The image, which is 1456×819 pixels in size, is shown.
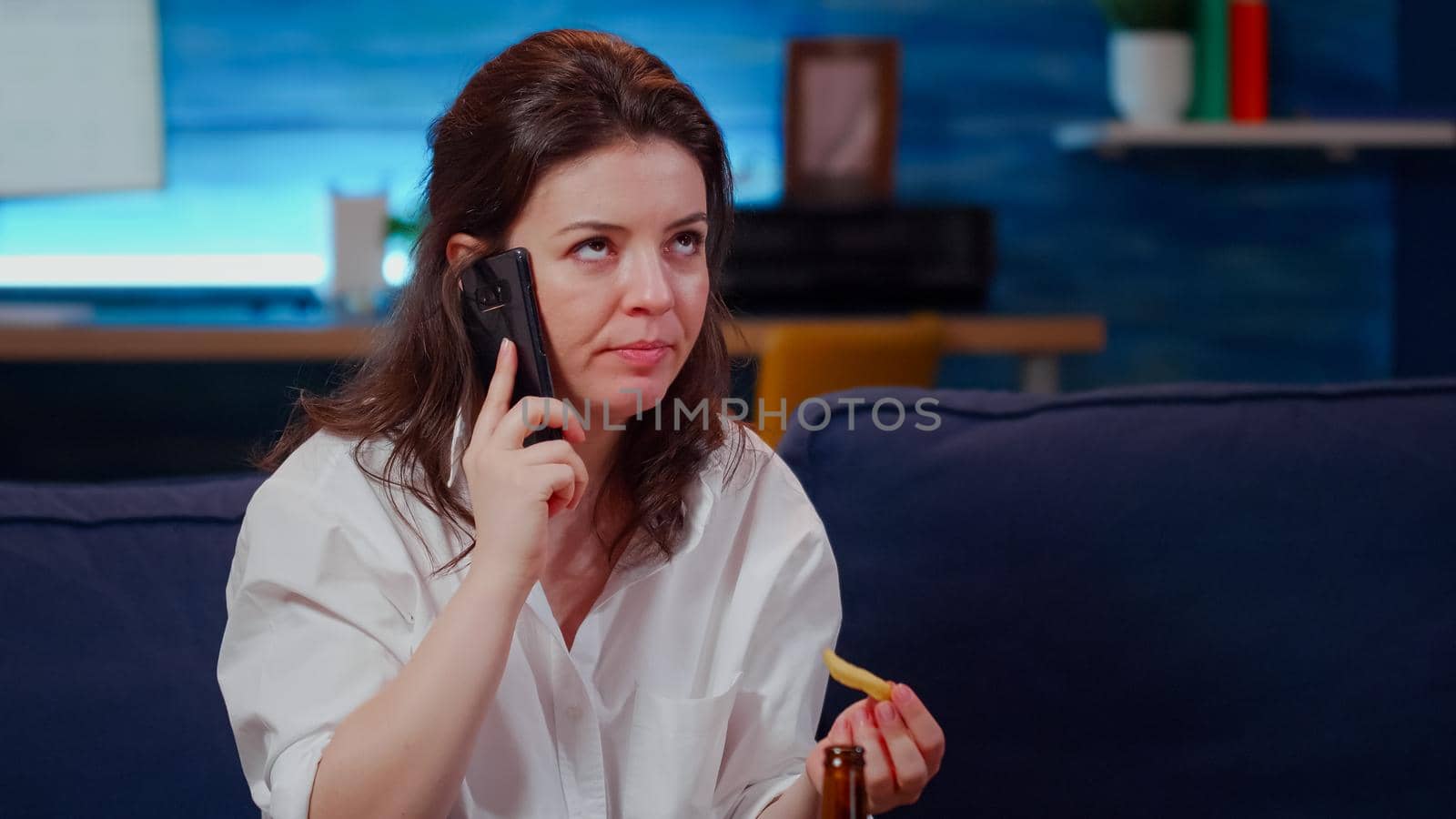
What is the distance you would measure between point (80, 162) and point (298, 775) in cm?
273

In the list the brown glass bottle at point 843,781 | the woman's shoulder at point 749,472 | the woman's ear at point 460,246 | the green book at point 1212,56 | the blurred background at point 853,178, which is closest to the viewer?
the brown glass bottle at point 843,781

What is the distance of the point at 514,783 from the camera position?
1013 millimetres

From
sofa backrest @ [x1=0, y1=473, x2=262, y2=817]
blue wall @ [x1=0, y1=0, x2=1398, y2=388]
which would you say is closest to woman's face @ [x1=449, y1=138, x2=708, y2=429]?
sofa backrest @ [x1=0, y1=473, x2=262, y2=817]

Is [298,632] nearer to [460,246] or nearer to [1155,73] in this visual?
[460,246]

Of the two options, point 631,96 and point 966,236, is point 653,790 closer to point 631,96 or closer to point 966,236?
point 631,96

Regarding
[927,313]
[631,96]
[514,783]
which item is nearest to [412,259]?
[631,96]

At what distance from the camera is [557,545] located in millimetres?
1116

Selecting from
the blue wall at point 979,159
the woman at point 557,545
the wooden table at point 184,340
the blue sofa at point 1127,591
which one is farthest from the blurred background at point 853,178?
the woman at point 557,545

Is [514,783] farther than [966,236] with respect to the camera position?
No

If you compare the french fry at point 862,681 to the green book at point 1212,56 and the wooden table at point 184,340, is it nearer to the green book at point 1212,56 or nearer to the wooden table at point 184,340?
the wooden table at point 184,340

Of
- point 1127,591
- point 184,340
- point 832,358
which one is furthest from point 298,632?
point 184,340

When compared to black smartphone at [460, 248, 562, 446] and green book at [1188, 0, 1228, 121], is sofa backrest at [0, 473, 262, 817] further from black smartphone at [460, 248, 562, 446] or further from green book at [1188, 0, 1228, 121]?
green book at [1188, 0, 1228, 121]

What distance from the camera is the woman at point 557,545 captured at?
89 cm

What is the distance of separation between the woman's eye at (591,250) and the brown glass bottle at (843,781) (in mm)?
369
